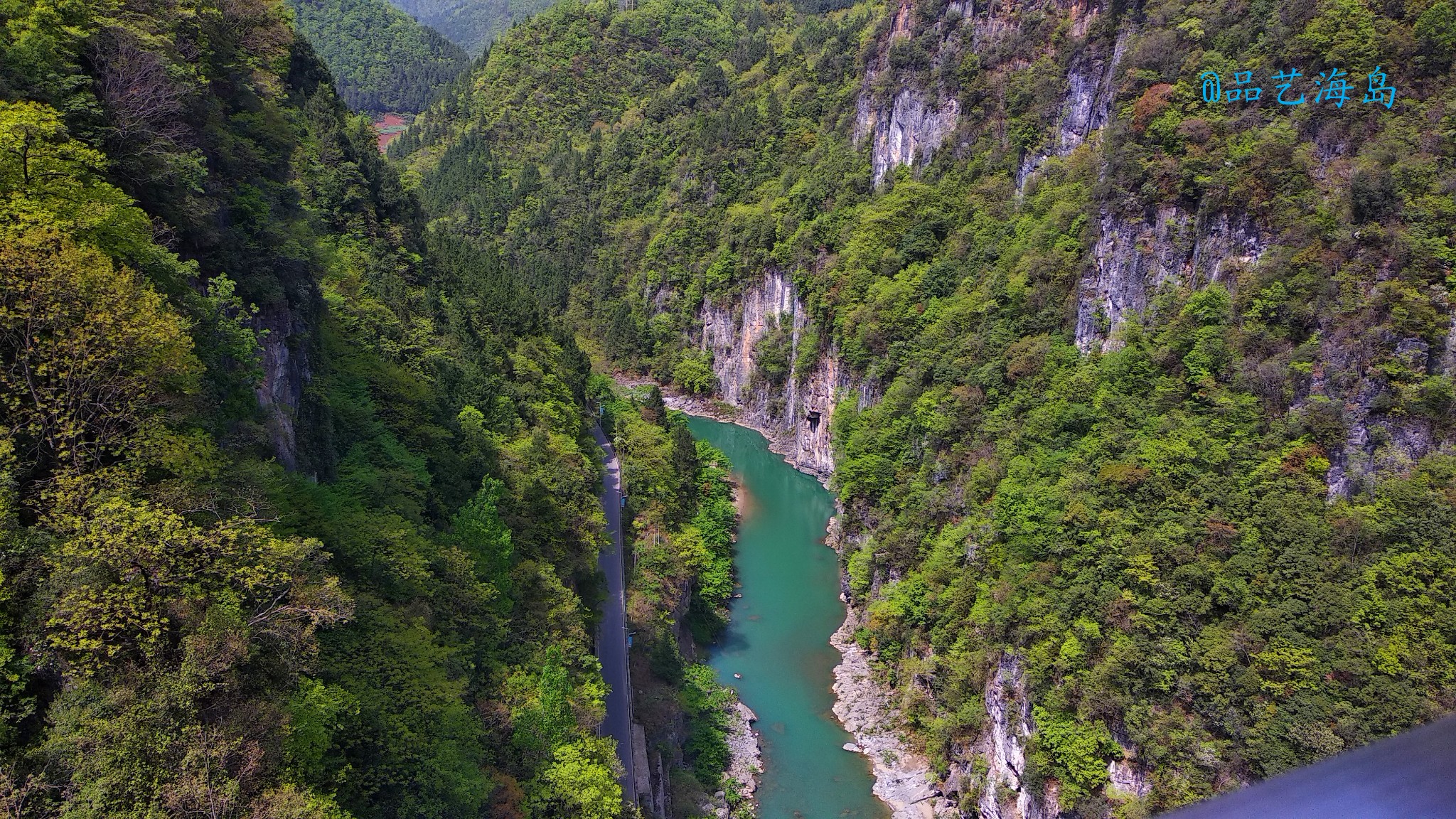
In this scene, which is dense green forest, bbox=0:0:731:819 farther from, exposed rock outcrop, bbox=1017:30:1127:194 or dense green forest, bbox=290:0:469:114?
dense green forest, bbox=290:0:469:114

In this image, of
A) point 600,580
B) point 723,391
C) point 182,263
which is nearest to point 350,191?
point 600,580

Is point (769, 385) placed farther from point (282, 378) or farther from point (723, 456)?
point (282, 378)

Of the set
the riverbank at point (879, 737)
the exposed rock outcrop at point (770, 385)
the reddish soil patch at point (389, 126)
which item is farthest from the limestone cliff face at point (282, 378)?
the reddish soil patch at point (389, 126)

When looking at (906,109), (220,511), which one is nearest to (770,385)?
(906,109)

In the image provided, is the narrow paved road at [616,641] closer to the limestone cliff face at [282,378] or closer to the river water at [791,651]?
the river water at [791,651]

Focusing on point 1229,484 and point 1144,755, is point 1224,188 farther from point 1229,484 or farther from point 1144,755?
point 1144,755
